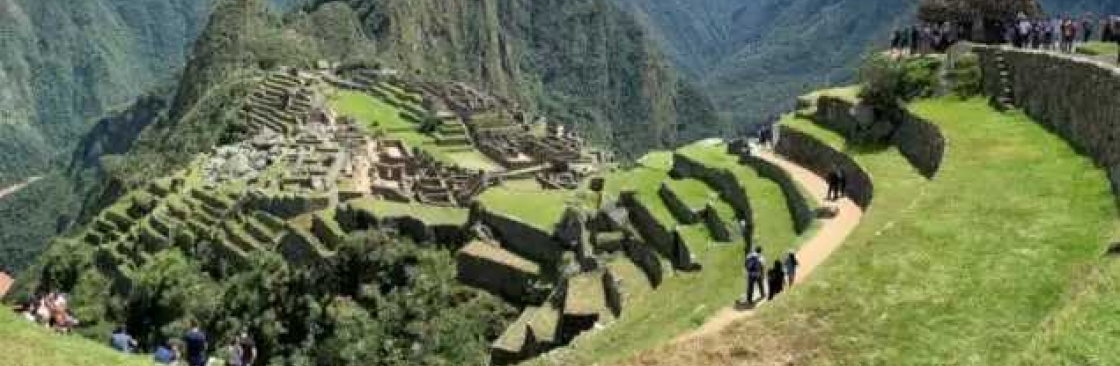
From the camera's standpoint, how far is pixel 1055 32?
35.2 meters

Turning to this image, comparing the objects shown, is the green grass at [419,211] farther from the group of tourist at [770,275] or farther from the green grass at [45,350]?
the green grass at [45,350]

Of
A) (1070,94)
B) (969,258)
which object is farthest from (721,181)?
(969,258)

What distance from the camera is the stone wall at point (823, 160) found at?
30.4m

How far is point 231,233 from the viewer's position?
171ft

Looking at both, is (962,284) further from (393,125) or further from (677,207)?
(393,125)

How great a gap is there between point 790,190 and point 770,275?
452 inches

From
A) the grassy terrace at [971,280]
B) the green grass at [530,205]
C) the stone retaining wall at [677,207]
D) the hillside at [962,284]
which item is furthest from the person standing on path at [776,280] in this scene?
the green grass at [530,205]

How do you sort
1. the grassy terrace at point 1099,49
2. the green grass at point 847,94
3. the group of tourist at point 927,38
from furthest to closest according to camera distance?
1. the group of tourist at point 927,38
2. the green grass at point 847,94
3. the grassy terrace at point 1099,49

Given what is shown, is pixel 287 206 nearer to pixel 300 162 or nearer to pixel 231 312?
pixel 231 312

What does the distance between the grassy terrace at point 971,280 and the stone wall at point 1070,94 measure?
539 mm

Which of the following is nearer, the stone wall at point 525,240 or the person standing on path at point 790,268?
the person standing on path at point 790,268

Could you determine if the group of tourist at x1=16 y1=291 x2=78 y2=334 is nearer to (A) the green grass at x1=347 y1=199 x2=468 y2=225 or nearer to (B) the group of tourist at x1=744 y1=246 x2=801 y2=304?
(B) the group of tourist at x1=744 y1=246 x2=801 y2=304

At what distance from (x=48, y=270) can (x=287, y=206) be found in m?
16.7

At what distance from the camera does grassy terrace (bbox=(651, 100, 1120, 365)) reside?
1577cm
